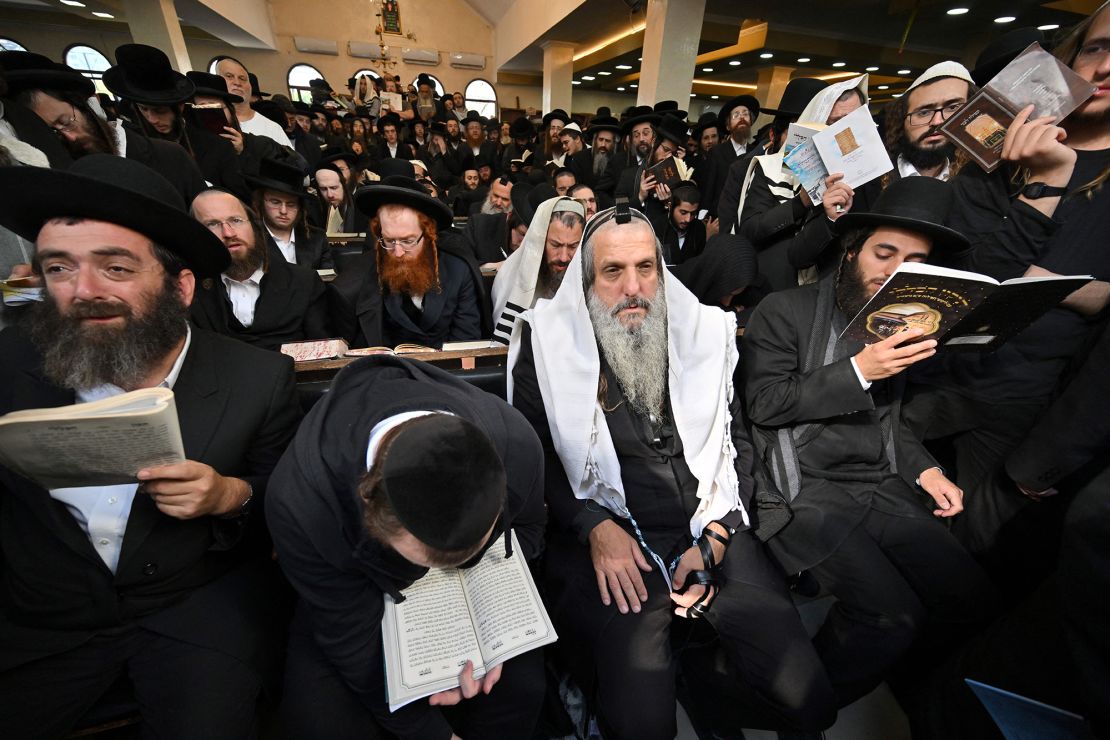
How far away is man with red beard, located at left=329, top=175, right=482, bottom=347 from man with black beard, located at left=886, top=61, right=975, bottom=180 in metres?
3.10

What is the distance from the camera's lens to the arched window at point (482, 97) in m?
22.9

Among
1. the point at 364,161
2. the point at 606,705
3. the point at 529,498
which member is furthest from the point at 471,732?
the point at 364,161

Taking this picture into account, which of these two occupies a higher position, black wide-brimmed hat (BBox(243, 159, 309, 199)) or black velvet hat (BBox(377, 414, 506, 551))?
black wide-brimmed hat (BBox(243, 159, 309, 199))

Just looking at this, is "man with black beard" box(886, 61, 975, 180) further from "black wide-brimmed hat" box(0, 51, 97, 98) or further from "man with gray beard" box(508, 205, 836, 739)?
"black wide-brimmed hat" box(0, 51, 97, 98)

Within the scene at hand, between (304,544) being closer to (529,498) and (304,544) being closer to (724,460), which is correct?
(529,498)

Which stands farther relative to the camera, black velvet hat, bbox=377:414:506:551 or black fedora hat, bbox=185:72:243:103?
black fedora hat, bbox=185:72:243:103

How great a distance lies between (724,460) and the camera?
2.12 m

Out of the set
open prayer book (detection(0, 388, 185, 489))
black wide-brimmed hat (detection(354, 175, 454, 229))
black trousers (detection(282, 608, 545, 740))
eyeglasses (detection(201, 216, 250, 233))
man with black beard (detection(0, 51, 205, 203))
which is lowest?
black trousers (detection(282, 608, 545, 740))

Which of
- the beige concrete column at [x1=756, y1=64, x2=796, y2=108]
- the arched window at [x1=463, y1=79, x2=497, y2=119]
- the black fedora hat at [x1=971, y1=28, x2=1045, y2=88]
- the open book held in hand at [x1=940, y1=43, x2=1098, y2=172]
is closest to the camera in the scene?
the open book held in hand at [x1=940, y1=43, x2=1098, y2=172]

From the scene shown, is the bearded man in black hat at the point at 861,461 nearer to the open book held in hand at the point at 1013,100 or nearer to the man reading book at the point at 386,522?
the open book held in hand at the point at 1013,100

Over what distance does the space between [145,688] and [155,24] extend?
14012 mm

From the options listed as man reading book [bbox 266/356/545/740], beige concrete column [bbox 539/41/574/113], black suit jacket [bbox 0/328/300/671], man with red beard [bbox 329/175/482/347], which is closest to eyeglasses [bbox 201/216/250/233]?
man with red beard [bbox 329/175/482/347]

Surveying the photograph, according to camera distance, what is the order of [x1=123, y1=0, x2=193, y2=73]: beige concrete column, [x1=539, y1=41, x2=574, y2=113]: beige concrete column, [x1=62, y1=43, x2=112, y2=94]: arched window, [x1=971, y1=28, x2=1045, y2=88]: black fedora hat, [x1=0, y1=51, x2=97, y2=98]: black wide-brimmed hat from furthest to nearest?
[x1=62, y1=43, x2=112, y2=94]: arched window → [x1=539, y1=41, x2=574, y2=113]: beige concrete column → [x1=123, y1=0, x2=193, y2=73]: beige concrete column → [x1=971, y1=28, x2=1045, y2=88]: black fedora hat → [x1=0, y1=51, x2=97, y2=98]: black wide-brimmed hat

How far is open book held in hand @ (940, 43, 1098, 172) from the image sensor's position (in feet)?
5.97
